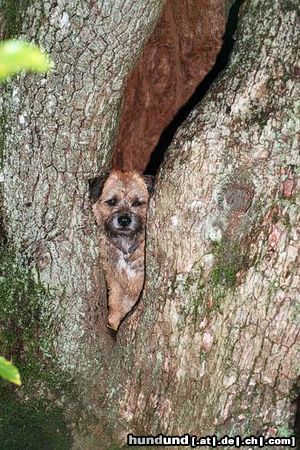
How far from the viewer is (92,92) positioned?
12.9 feet

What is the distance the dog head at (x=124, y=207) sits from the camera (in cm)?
605

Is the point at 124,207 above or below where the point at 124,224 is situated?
above

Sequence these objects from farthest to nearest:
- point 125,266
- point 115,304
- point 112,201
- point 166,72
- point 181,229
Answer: point 166,72 → point 112,201 → point 125,266 → point 115,304 → point 181,229

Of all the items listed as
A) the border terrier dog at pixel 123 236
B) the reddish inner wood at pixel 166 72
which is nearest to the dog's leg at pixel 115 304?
the border terrier dog at pixel 123 236

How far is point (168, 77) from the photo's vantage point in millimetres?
6762

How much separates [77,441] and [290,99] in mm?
2518

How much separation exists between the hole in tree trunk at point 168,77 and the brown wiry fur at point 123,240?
937mm

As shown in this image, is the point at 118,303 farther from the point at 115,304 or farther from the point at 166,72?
the point at 166,72

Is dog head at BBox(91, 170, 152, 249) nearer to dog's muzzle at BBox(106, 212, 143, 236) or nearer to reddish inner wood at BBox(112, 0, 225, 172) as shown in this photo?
dog's muzzle at BBox(106, 212, 143, 236)

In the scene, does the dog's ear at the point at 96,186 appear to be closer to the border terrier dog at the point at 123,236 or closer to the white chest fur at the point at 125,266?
the border terrier dog at the point at 123,236

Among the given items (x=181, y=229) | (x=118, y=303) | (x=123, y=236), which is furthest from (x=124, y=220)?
(x=181, y=229)

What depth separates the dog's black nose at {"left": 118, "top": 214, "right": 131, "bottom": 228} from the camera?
6.07 m

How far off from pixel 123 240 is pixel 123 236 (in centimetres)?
4

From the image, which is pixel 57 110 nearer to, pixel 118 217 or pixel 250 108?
pixel 250 108
